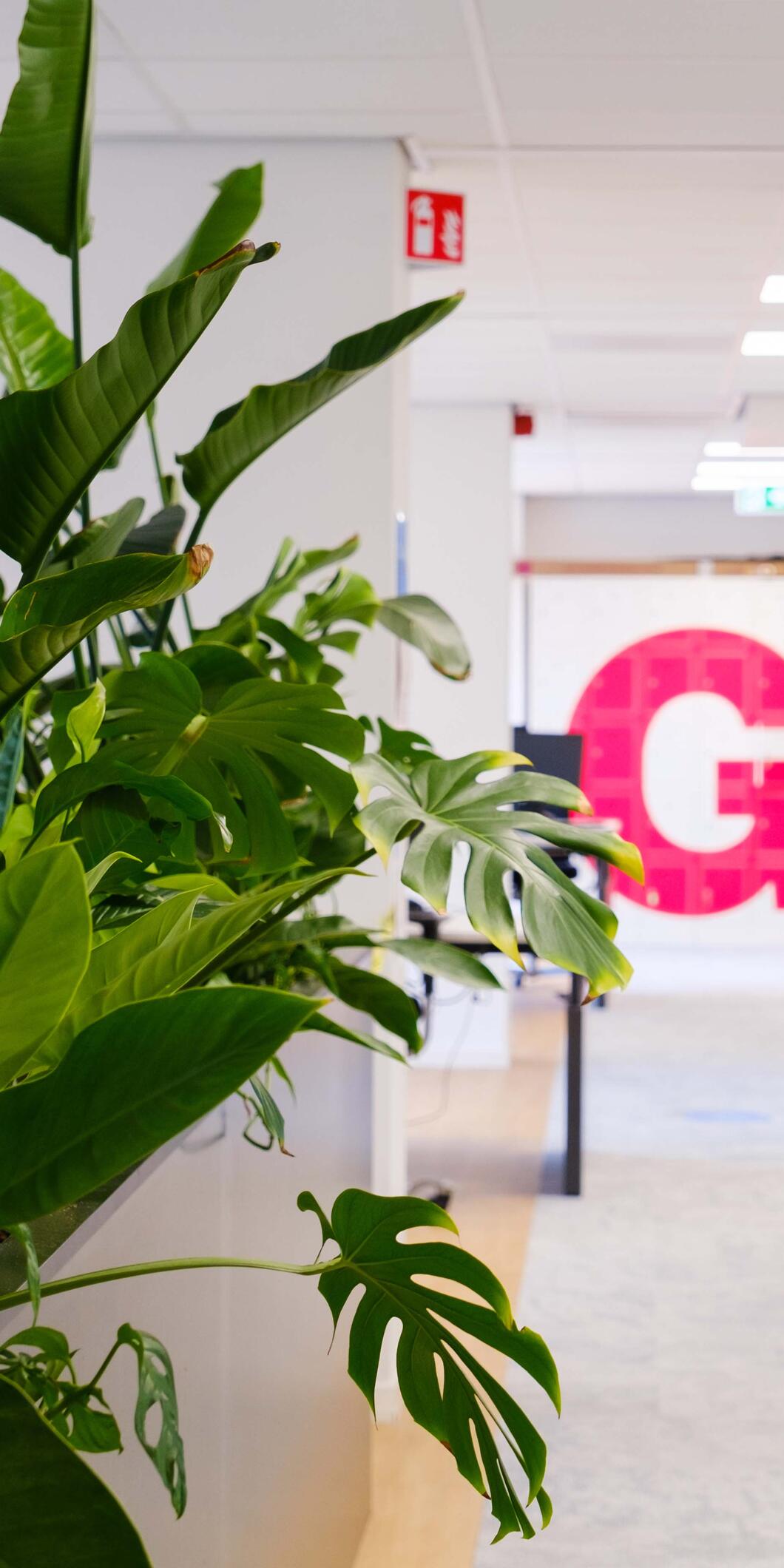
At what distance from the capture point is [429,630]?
215cm

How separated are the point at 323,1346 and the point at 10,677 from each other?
1511 mm

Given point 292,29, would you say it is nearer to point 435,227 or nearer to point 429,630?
point 435,227

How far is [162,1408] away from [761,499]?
23.4 feet

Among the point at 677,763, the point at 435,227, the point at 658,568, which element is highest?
the point at 435,227

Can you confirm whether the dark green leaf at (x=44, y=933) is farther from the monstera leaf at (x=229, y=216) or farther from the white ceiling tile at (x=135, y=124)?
the white ceiling tile at (x=135, y=124)

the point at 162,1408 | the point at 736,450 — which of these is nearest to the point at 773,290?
the point at 736,450

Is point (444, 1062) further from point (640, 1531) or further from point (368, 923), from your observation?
point (640, 1531)

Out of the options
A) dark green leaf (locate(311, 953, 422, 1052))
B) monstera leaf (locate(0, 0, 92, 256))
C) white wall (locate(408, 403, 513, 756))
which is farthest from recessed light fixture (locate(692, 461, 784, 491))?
monstera leaf (locate(0, 0, 92, 256))

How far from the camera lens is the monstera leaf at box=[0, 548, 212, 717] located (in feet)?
2.87

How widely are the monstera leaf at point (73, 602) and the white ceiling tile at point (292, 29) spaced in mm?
2149

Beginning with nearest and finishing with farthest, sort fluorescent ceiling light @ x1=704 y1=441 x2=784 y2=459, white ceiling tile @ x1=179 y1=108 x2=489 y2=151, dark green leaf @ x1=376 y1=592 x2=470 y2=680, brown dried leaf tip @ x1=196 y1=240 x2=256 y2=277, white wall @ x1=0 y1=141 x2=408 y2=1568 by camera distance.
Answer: brown dried leaf tip @ x1=196 y1=240 x2=256 y2=277 < dark green leaf @ x1=376 y1=592 x2=470 y2=680 < white ceiling tile @ x1=179 y1=108 x2=489 y2=151 < white wall @ x1=0 y1=141 x2=408 y2=1568 < fluorescent ceiling light @ x1=704 y1=441 x2=784 y2=459

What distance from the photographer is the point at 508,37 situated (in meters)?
2.81

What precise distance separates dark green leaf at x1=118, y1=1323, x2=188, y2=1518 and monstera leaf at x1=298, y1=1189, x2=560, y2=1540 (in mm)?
128

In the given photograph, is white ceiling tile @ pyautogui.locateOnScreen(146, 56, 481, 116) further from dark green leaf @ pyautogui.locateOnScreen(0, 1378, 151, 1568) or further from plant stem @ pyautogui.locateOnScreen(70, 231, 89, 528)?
dark green leaf @ pyautogui.locateOnScreen(0, 1378, 151, 1568)
